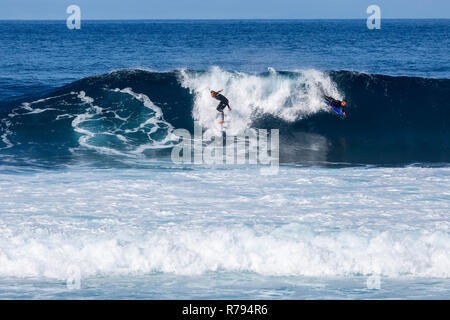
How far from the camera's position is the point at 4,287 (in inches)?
328

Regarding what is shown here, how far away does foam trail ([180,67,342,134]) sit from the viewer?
19984mm

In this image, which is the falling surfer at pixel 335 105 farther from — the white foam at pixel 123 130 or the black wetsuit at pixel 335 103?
the white foam at pixel 123 130

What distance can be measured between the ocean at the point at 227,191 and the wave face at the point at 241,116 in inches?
2.6

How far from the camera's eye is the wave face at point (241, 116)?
17.2 metres

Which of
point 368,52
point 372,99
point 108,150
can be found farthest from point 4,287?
point 368,52

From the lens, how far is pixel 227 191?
12.4m
